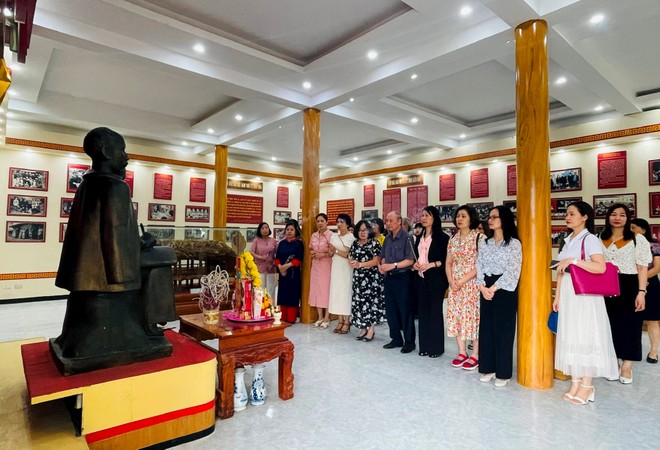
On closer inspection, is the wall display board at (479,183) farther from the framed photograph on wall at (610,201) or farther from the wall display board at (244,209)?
the wall display board at (244,209)

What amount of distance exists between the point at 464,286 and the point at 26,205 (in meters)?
8.22

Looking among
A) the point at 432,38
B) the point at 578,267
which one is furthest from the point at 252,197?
the point at 578,267

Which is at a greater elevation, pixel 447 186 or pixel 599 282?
pixel 447 186

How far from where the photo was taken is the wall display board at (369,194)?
412 inches

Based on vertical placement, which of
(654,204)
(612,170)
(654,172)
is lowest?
(654,204)

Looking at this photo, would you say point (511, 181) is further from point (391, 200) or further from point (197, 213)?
point (197, 213)

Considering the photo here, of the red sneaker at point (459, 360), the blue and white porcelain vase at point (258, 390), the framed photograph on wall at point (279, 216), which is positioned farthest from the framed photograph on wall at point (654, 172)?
the framed photograph on wall at point (279, 216)

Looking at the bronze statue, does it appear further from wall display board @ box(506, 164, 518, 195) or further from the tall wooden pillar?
wall display board @ box(506, 164, 518, 195)

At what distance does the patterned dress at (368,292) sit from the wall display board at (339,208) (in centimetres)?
633

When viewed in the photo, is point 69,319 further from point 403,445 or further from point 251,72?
point 251,72

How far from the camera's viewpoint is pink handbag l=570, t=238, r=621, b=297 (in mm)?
2762

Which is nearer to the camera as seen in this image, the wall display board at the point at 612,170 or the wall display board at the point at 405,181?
the wall display board at the point at 612,170

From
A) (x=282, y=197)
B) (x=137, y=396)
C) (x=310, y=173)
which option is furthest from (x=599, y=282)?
(x=282, y=197)

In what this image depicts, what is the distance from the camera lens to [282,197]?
37.2 ft
